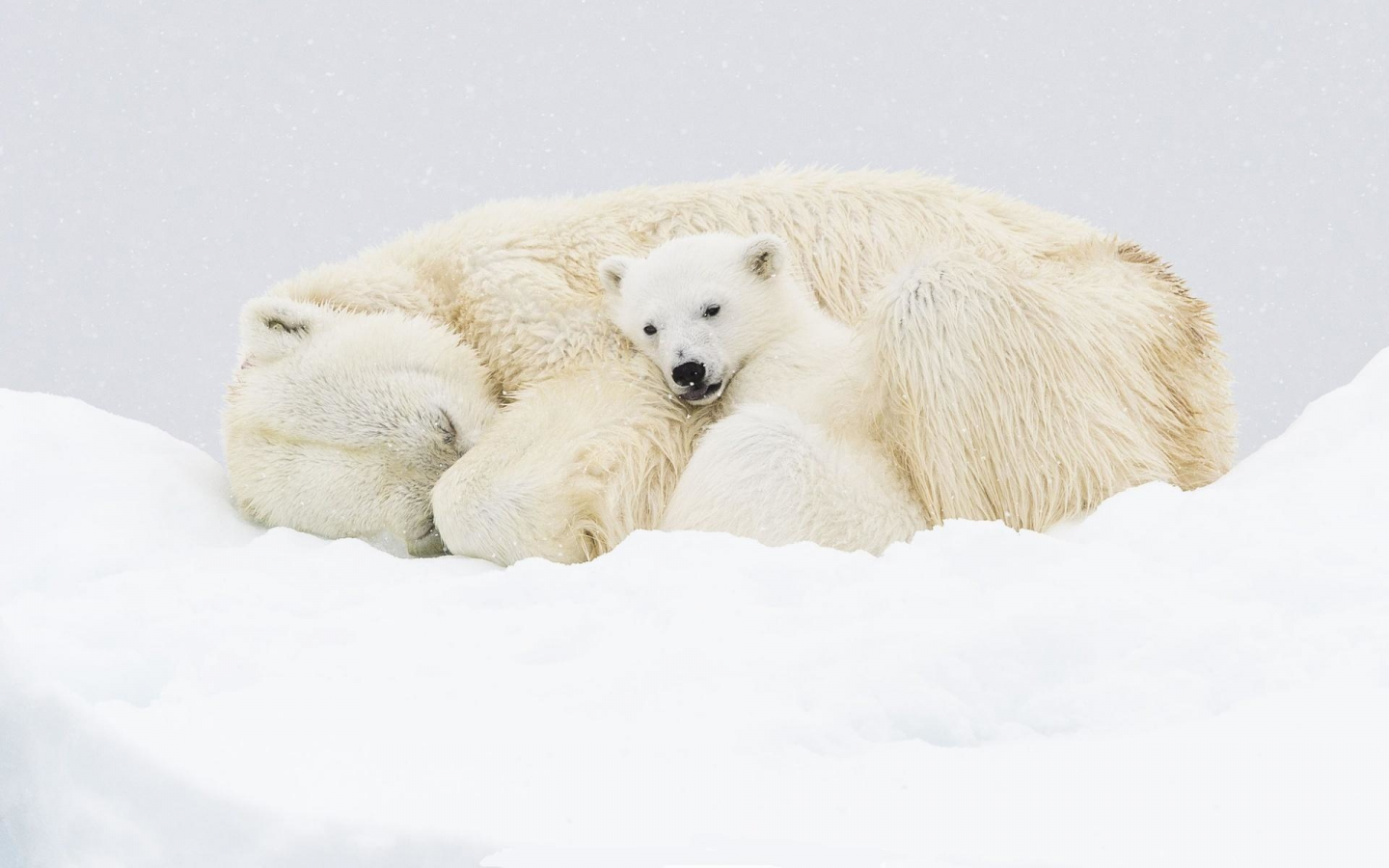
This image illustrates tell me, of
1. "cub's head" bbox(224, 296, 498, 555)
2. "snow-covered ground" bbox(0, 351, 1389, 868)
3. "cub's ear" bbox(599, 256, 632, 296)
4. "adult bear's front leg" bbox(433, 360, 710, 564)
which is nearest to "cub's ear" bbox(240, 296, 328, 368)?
"cub's head" bbox(224, 296, 498, 555)

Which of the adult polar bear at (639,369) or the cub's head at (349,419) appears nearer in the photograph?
the adult polar bear at (639,369)

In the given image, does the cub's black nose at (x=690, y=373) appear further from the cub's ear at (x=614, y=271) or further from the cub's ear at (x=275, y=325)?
the cub's ear at (x=275, y=325)

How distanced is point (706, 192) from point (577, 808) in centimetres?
270

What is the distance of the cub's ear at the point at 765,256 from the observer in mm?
3451

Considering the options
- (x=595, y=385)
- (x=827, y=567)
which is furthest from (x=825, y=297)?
(x=827, y=567)

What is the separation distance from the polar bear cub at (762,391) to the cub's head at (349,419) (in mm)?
537

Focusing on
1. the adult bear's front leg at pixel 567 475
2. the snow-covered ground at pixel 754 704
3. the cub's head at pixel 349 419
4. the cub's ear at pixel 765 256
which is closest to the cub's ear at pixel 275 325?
the cub's head at pixel 349 419

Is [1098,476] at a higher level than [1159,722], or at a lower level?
lower

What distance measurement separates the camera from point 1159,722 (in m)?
1.76

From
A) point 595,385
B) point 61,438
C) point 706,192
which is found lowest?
point 61,438

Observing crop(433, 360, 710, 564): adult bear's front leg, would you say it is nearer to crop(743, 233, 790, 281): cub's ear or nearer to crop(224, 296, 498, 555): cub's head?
crop(224, 296, 498, 555): cub's head

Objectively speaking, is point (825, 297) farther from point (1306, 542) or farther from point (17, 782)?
point (17, 782)

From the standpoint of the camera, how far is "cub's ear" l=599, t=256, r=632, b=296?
3537mm

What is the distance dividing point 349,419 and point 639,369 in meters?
0.77
